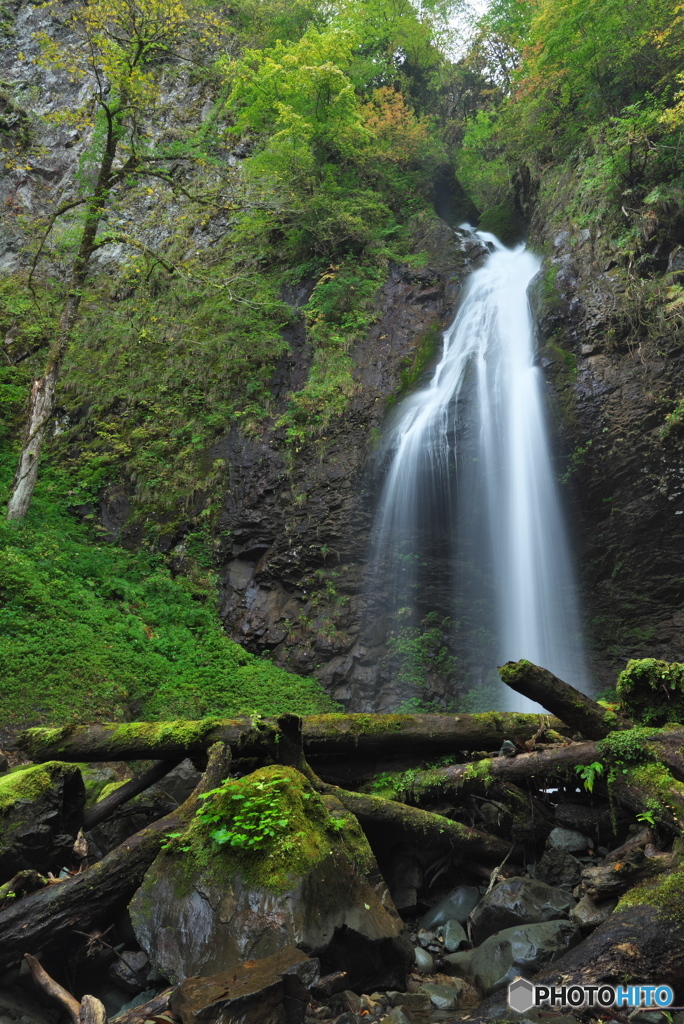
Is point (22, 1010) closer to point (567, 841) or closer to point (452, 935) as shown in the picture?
point (452, 935)

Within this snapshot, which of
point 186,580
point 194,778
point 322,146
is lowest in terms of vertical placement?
point 194,778

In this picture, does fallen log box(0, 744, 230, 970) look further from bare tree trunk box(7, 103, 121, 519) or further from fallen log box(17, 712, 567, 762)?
bare tree trunk box(7, 103, 121, 519)

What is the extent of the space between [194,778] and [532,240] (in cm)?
1430

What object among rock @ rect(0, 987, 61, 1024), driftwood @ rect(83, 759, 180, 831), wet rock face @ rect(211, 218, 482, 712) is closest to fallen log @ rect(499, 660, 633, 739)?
driftwood @ rect(83, 759, 180, 831)

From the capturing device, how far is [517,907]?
3535mm

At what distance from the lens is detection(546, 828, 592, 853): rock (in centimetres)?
412

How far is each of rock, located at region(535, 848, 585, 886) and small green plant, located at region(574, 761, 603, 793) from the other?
1.54 ft

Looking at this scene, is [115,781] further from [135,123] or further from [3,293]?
[3,293]

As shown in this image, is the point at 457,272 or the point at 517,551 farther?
the point at 457,272

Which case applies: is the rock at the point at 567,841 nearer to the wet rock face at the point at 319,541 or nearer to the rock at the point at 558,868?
the rock at the point at 558,868

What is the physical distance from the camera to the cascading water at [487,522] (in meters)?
9.59

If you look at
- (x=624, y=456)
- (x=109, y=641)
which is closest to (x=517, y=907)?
(x=109, y=641)

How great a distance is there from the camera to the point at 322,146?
15078 millimetres

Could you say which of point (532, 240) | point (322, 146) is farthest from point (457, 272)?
point (322, 146)
